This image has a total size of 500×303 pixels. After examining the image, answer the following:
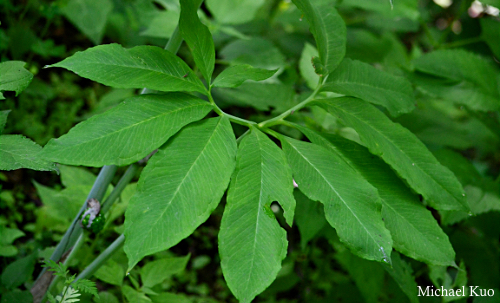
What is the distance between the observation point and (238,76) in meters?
0.89

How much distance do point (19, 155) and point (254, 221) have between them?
0.51m

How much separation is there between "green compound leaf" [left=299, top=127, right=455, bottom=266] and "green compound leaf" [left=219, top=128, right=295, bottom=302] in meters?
0.18

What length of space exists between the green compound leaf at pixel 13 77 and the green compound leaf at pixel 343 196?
614 millimetres

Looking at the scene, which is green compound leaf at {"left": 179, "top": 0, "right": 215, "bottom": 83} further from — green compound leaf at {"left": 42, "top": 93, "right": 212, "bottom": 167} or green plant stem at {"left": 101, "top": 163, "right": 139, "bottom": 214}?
green plant stem at {"left": 101, "top": 163, "right": 139, "bottom": 214}

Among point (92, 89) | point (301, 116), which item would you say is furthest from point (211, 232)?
point (92, 89)

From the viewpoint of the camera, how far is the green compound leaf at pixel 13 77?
0.85 meters

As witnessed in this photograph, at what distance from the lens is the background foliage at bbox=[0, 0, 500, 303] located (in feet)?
2.53

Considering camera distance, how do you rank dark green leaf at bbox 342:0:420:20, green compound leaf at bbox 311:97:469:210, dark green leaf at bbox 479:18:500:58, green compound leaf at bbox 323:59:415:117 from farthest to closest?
dark green leaf at bbox 342:0:420:20 → dark green leaf at bbox 479:18:500:58 → green compound leaf at bbox 323:59:415:117 → green compound leaf at bbox 311:97:469:210

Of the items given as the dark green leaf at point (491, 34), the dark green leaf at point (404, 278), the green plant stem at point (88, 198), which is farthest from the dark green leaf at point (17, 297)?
the dark green leaf at point (491, 34)

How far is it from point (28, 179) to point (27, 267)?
0.90 metres

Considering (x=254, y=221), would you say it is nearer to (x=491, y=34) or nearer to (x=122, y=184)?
(x=122, y=184)

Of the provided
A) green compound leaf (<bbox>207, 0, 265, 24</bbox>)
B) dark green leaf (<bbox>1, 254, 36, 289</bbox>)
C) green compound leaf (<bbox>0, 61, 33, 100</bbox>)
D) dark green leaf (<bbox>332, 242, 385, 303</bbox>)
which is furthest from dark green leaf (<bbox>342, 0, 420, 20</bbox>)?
dark green leaf (<bbox>1, 254, 36, 289</bbox>)

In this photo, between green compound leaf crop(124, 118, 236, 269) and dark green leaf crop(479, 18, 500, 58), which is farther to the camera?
dark green leaf crop(479, 18, 500, 58)

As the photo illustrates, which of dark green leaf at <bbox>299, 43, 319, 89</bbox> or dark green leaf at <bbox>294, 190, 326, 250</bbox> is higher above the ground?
dark green leaf at <bbox>299, 43, 319, 89</bbox>
